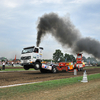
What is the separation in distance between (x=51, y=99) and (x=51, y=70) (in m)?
14.3

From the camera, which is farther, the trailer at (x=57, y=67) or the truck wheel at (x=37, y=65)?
the trailer at (x=57, y=67)

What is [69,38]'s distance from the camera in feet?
93.5

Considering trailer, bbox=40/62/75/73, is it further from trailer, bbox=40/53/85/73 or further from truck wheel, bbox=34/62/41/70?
truck wheel, bbox=34/62/41/70

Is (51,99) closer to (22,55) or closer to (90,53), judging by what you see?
(22,55)

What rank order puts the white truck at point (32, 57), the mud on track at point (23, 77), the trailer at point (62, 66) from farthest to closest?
1. the trailer at point (62, 66)
2. the white truck at point (32, 57)
3. the mud on track at point (23, 77)

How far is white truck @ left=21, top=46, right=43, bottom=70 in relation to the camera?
1707 centimetres

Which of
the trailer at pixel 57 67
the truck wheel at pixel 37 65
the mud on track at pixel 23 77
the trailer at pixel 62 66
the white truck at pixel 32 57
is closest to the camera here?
the mud on track at pixel 23 77

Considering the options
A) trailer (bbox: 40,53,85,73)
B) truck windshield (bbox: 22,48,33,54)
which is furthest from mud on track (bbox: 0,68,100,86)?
truck windshield (bbox: 22,48,33,54)

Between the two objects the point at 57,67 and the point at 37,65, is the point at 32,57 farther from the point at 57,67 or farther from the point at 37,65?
the point at 57,67

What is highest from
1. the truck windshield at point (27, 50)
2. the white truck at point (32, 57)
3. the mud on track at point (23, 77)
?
the truck windshield at point (27, 50)

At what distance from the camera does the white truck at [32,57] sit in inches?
672

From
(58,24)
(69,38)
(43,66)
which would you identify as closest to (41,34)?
(58,24)

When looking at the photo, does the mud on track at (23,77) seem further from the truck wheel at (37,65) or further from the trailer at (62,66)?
the trailer at (62,66)

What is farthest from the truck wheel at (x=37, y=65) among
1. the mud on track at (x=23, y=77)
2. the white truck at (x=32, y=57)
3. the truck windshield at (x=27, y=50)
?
the truck windshield at (x=27, y=50)
